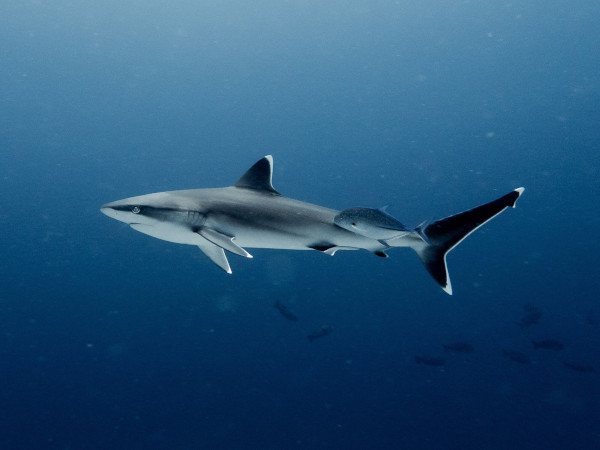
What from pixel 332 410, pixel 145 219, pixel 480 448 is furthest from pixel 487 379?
pixel 145 219

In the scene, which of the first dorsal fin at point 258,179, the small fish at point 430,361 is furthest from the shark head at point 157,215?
the small fish at point 430,361

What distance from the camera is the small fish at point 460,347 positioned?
16234 mm

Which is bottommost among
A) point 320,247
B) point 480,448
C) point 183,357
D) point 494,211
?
point 480,448

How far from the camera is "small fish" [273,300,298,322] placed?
1627 cm

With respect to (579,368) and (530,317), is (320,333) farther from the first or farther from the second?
(579,368)

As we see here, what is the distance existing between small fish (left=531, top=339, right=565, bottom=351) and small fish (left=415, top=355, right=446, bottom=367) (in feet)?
12.1

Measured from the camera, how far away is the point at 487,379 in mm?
16234

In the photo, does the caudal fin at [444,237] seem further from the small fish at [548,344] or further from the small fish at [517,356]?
the small fish at [548,344]

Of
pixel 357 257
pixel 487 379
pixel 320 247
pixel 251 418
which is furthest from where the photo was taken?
pixel 357 257

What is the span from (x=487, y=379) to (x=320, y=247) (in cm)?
1458

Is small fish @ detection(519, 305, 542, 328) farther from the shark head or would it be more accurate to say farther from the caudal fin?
the shark head

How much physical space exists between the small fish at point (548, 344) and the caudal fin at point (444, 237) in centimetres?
1478

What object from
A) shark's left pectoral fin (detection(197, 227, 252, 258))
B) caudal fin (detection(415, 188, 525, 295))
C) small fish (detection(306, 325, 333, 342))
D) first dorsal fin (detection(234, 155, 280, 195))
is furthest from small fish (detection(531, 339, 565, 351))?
shark's left pectoral fin (detection(197, 227, 252, 258))

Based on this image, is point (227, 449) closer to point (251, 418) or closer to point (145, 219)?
point (251, 418)
